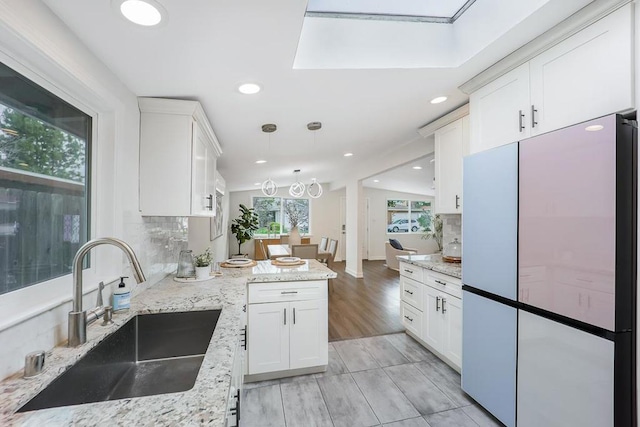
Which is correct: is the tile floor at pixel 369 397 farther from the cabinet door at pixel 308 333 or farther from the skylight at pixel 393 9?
the skylight at pixel 393 9

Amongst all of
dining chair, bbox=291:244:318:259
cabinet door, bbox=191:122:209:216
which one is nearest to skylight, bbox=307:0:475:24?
cabinet door, bbox=191:122:209:216

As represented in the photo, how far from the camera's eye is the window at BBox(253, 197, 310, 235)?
28.9 ft

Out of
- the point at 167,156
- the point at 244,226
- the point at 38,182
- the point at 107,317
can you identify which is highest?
the point at 167,156

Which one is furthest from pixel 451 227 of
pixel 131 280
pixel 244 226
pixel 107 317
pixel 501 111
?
pixel 244 226

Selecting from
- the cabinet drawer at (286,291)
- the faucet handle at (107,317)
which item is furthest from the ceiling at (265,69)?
the cabinet drawer at (286,291)

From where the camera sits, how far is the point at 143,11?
1.10 metres

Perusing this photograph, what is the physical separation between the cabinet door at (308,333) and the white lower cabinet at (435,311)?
3.47 feet

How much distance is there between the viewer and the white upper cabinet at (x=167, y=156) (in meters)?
1.90

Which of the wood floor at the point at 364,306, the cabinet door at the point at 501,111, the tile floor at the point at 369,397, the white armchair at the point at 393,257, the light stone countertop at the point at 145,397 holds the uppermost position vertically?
the cabinet door at the point at 501,111

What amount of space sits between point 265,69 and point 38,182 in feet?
3.82

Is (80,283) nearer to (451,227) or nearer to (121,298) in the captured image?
(121,298)

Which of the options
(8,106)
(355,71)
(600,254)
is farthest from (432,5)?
(8,106)

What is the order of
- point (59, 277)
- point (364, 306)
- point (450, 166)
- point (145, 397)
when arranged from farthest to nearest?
point (364, 306) < point (450, 166) < point (59, 277) < point (145, 397)

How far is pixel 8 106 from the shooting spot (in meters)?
1.00
